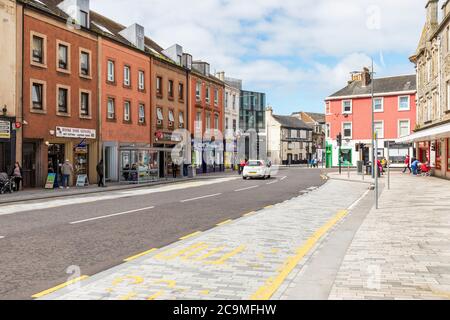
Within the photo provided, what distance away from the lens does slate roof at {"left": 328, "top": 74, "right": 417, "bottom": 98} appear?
193 ft

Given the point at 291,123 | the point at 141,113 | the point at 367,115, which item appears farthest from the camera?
the point at 291,123

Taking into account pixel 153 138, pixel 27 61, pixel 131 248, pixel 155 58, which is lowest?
pixel 131 248

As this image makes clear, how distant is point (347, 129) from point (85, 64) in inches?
1677

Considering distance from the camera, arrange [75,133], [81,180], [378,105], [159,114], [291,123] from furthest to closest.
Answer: [291,123]
[378,105]
[159,114]
[75,133]
[81,180]

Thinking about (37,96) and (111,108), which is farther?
(111,108)

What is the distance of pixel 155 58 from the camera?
122 feet

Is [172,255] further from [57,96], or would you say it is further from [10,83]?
[57,96]

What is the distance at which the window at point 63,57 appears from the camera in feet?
87.6

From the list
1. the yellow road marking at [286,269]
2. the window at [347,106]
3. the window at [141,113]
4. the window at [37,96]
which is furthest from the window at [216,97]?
the yellow road marking at [286,269]

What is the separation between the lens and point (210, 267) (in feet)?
21.0

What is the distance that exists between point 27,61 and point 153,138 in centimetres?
1432

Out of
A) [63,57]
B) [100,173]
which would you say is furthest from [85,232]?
[63,57]

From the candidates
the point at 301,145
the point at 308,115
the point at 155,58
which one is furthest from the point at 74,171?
the point at 308,115

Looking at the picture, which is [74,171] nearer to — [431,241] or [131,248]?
[131,248]
